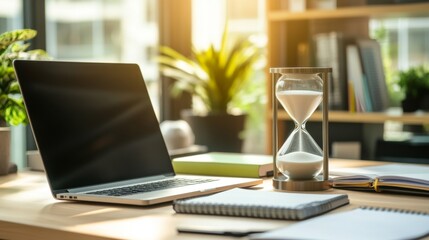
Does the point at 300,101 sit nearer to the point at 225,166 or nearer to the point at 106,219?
the point at 225,166

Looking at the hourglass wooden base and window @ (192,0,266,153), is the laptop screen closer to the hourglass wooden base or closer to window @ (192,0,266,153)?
the hourglass wooden base

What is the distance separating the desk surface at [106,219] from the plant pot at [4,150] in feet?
0.97

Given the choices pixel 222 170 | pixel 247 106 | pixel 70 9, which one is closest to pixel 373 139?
pixel 247 106

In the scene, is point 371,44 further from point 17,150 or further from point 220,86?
point 17,150

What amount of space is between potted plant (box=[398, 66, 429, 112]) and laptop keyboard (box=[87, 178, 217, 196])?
1591 mm

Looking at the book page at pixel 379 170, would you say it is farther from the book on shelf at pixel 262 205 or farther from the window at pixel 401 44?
the window at pixel 401 44

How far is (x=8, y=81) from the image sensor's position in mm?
1790

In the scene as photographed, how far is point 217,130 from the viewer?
3.21 metres

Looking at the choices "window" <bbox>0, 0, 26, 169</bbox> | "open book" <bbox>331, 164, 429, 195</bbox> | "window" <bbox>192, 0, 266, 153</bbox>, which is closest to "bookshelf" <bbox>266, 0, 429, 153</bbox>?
"window" <bbox>192, 0, 266, 153</bbox>

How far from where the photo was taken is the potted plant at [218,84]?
3219 millimetres

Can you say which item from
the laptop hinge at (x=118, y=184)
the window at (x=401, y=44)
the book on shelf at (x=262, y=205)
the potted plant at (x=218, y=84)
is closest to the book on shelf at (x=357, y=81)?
the window at (x=401, y=44)

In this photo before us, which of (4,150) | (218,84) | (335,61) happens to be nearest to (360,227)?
(4,150)

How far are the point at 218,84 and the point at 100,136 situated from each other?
5.87ft

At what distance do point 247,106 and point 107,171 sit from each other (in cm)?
206
